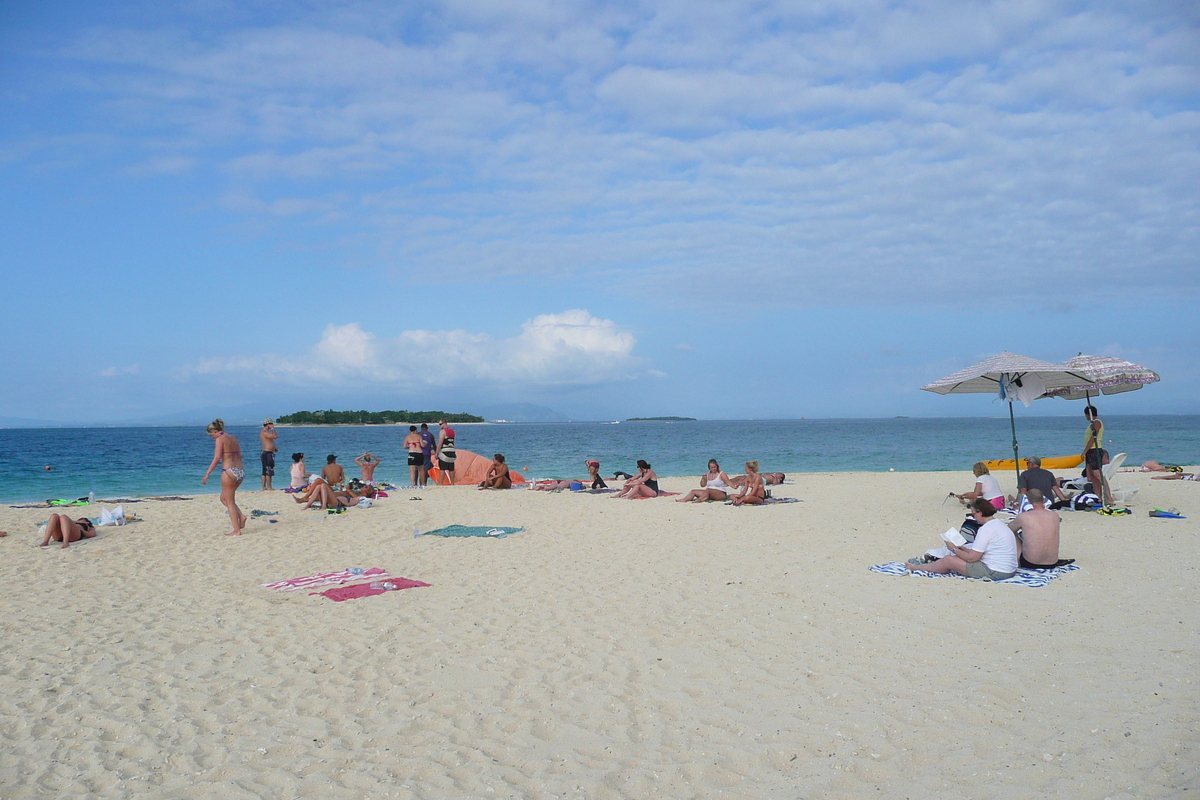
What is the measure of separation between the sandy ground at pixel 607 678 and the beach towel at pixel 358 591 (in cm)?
19

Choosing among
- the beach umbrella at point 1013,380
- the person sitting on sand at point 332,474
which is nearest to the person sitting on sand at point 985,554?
the beach umbrella at point 1013,380

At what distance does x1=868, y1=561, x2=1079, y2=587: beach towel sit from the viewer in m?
6.89

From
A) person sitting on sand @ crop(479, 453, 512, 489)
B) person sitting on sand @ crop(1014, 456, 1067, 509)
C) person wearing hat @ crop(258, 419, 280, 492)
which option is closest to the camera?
person sitting on sand @ crop(1014, 456, 1067, 509)

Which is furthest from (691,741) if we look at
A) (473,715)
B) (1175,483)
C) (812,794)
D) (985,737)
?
(1175,483)

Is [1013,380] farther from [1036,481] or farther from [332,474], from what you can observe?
[332,474]

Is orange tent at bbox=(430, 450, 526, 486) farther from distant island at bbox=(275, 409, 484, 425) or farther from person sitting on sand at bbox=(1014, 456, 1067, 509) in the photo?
distant island at bbox=(275, 409, 484, 425)

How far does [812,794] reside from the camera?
130 inches

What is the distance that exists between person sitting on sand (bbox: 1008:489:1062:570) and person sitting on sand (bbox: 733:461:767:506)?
245 inches

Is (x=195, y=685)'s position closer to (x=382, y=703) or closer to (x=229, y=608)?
(x=382, y=703)

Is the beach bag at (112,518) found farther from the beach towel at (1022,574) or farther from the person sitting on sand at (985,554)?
the person sitting on sand at (985,554)

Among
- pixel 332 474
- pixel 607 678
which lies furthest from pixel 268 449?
pixel 607 678

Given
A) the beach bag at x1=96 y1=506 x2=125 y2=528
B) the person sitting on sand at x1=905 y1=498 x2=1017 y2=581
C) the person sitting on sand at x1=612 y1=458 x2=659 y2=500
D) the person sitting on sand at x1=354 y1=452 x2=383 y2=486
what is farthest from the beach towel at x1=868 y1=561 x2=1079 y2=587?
the person sitting on sand at x1=354 y1=452 x2=383 y2=486

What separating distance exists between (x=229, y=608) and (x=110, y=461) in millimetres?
33517

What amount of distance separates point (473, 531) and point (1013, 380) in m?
9.60
